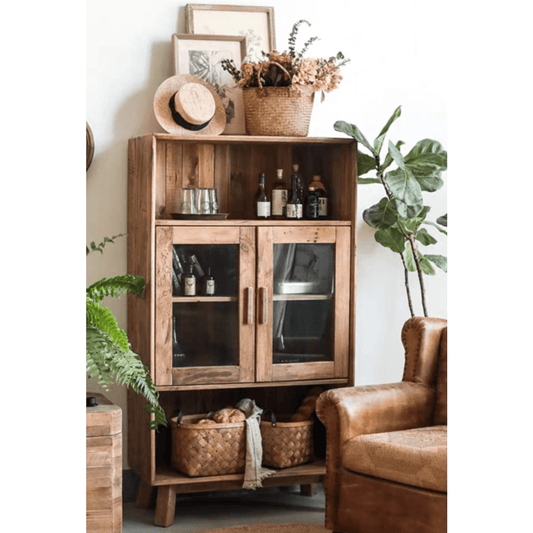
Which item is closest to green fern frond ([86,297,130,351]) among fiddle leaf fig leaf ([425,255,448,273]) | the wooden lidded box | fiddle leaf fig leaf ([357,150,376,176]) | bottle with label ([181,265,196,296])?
the wooden lidded box

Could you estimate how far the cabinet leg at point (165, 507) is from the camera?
304cm

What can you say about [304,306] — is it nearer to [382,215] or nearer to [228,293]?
[228,293]

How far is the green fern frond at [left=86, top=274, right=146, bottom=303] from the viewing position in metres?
2.66

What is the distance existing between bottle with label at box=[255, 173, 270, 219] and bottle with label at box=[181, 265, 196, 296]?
38cm

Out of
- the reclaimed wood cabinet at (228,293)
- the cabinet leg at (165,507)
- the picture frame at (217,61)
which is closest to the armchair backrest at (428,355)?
the reclaimed wood cabinet at (228,293)

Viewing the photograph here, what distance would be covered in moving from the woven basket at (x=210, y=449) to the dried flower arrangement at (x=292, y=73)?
1.36 metres

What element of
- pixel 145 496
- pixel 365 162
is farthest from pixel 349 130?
pixel 145 496

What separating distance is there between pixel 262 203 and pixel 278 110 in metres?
0.38

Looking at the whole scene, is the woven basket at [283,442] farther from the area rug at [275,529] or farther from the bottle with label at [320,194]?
the bottle with label at [320,194]

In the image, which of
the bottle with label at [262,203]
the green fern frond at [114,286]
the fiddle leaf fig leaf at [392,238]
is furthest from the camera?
the fiddle leaf fig leaf at [392,238]

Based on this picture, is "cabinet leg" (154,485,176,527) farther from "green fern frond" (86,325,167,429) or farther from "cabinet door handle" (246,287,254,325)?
"cabinet door handle" (246,287,254,325)
